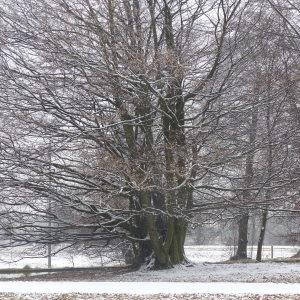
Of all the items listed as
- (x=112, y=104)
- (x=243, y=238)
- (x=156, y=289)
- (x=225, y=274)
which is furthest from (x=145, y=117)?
(x=243, y=238)

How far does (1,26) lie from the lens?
16.0 meters

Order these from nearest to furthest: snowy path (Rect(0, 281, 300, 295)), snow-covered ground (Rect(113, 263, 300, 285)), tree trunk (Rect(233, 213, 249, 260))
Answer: snowy path (Rect(0, 281, 300, 295)) < snow-covered ground (Rect(113, 263, 300, 285)) < tree trunk (Rect(233, 213, 249, 260))

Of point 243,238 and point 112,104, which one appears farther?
point 243,238

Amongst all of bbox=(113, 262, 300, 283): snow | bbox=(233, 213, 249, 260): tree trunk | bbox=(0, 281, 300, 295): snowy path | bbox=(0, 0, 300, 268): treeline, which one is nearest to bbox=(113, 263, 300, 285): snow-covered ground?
bbox=(113, 262, 300, 283): snow

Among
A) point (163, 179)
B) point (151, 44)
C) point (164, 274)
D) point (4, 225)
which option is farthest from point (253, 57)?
point (4, 225)

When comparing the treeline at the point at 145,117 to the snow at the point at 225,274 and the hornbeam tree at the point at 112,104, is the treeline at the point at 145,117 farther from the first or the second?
the snow at the point at 225,274

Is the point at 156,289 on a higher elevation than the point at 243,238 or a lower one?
higher

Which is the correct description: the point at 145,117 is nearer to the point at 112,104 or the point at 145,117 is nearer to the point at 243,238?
the point at 112,104

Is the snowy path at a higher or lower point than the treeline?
lower

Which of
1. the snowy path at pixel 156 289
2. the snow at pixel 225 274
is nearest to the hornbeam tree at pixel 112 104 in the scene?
the snow at pixel 225 274

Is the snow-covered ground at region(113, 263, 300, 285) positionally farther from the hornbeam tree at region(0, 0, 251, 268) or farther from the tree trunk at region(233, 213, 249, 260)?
the tree trunk at region(233, 213, 249, 260)

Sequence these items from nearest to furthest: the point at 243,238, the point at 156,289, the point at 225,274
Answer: the point at 156,289
the point at 225,274
the point at 243,238

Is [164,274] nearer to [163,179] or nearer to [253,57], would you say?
[163,179]

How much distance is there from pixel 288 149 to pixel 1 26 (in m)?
9.88
